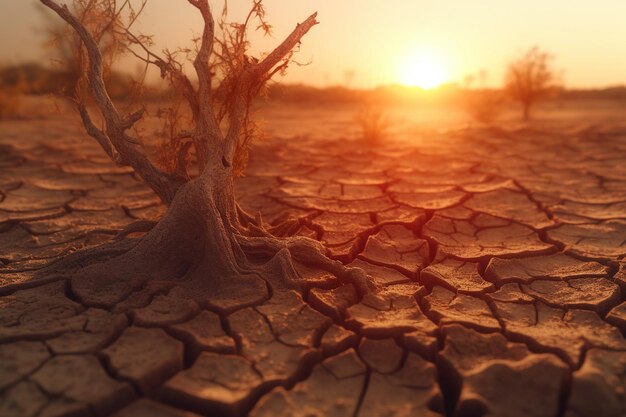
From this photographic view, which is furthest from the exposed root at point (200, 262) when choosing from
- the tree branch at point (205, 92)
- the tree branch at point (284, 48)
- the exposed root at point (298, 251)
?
the tree branch at point (284, 48)

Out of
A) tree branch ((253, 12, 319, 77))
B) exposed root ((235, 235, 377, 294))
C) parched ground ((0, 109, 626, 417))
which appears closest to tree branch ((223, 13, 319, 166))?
tree branch ((253, 12, 319, 77))

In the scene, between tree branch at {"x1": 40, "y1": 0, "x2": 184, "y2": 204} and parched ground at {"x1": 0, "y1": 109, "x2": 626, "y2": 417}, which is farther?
tree branch at {"x1": 40, "y1": 0, "x2": 184, "y2": 204}

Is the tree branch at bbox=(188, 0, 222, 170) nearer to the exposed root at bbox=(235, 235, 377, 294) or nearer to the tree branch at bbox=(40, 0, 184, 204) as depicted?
the tree branch at bbox=(40, 0, 184, 204)

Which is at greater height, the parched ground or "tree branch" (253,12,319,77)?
"tree branch" (253,12,319,77)

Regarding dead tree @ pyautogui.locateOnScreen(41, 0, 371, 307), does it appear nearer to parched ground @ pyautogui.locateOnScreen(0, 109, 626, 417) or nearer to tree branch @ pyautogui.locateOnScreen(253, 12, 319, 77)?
tree branch @ pyautogui.locateOnScreen(253, 12, 319, 77)

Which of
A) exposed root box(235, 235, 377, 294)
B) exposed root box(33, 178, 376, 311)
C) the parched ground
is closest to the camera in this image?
the parched ground

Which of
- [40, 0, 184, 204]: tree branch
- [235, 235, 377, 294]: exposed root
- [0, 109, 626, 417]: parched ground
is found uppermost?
[40, 0, 184, 204]: tree branch

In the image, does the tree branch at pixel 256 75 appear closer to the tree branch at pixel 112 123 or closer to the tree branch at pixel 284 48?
the tree branch at pixel 284 48

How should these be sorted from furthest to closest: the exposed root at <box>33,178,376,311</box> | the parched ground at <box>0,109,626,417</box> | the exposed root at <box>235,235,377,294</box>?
the exposed root at <box>235,235,377,294</box>
the exposed root at <box>33,178,376,311</box>
the parched ground at <box>0,109,626,417</box>

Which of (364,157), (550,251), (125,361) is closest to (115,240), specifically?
(125,361)
